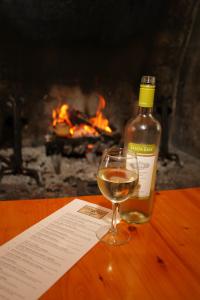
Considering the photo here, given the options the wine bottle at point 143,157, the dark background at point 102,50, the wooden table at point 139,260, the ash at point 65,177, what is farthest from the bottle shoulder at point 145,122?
the dark background at point 102,50

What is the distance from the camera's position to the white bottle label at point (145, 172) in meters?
0.57

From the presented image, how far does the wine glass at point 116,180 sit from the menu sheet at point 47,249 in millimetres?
34

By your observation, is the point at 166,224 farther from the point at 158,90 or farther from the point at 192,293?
the point at 158,90

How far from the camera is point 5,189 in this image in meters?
1.66

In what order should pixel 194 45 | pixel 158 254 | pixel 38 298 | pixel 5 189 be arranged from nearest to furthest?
pixel 38 298 < pixel 158 254 < pixel 5 189 < pixel 194 45

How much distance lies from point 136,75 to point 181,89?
0.40 meters

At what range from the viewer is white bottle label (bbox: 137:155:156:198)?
569 millimetres

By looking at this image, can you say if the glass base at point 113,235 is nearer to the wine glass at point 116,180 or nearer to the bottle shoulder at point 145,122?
the wine glass at point 116,180

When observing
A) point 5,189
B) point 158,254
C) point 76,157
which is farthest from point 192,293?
point 76,157

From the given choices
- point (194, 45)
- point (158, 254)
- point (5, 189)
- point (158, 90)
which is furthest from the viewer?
point (158, 90)

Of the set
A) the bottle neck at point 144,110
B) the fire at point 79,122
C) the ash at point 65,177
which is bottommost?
the ash at point 65,177

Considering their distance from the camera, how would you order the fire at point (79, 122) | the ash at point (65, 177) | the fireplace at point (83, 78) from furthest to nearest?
the fire at point (79, 122)
the fireplace at point (83, 78)
the ash at point (65, 177)

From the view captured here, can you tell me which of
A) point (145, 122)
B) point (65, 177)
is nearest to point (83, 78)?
point (65, 177)

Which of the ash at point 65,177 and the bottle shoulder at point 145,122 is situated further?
the ash at point 65,177
